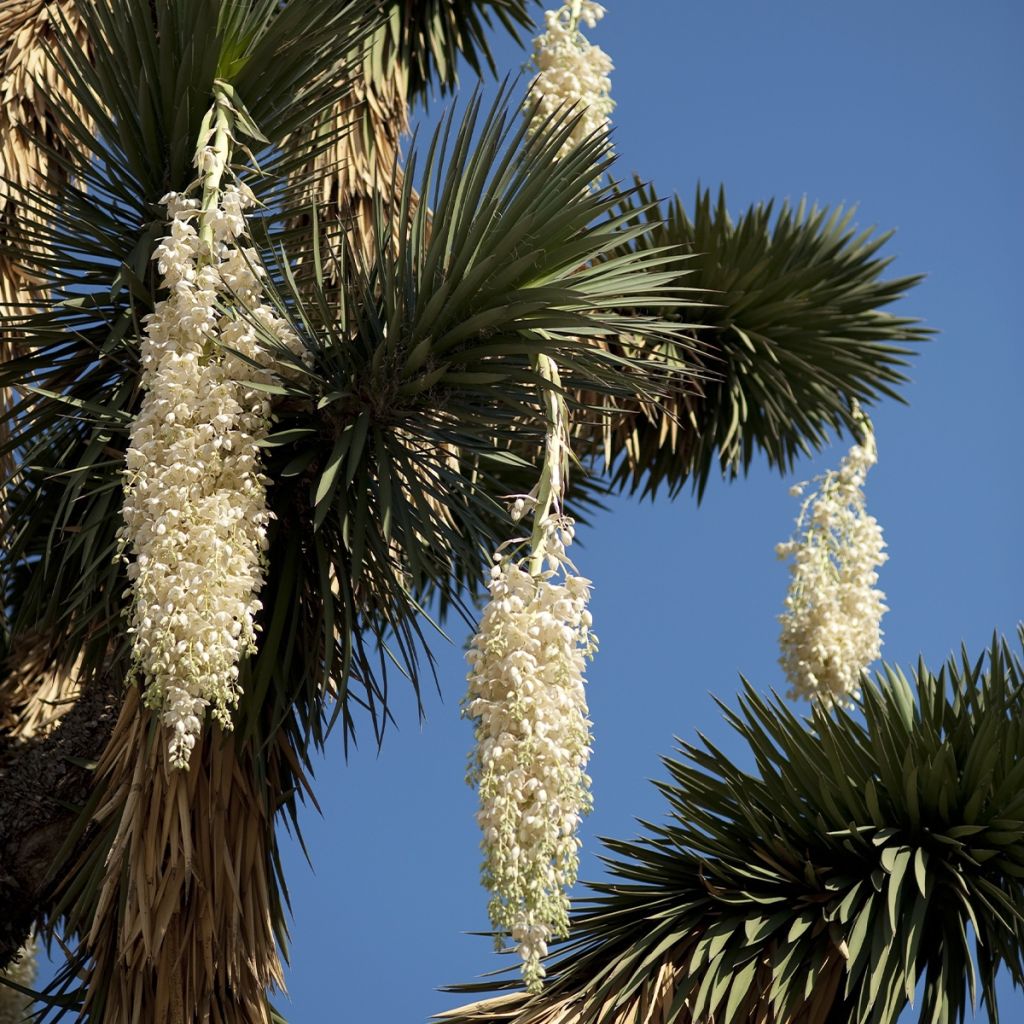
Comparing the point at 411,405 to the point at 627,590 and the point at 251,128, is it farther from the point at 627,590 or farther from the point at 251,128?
the point at 627,590

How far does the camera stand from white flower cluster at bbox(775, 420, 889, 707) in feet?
19.2

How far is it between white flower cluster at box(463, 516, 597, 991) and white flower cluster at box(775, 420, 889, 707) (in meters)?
2.59

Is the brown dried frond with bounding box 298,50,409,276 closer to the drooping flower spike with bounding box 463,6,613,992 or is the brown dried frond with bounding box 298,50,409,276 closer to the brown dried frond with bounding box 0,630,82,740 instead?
the brown dried frond with bounding box 0,630,82,740

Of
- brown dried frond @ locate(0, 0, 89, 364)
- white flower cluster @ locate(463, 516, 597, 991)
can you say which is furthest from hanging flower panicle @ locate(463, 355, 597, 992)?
brown dried frond @ locate(0, 0, 89, 364)

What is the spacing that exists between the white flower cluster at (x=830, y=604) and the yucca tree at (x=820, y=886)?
1.93 feet

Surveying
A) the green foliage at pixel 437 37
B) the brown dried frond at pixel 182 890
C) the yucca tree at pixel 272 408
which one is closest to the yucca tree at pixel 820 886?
the brown dried frond at pixel 182 890

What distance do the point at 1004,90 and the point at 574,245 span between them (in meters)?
19.7

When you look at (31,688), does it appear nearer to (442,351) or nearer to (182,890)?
(182,890)

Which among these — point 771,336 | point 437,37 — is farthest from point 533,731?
point 437,37

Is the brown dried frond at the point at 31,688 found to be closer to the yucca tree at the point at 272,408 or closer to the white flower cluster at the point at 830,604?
the yucca tree at the point at 272,408

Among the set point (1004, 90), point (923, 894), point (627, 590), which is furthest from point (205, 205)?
point (1004, 90)

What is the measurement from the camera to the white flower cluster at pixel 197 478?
3.54 m

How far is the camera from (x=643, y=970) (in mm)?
4652

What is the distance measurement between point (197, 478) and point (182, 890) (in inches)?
51.1
